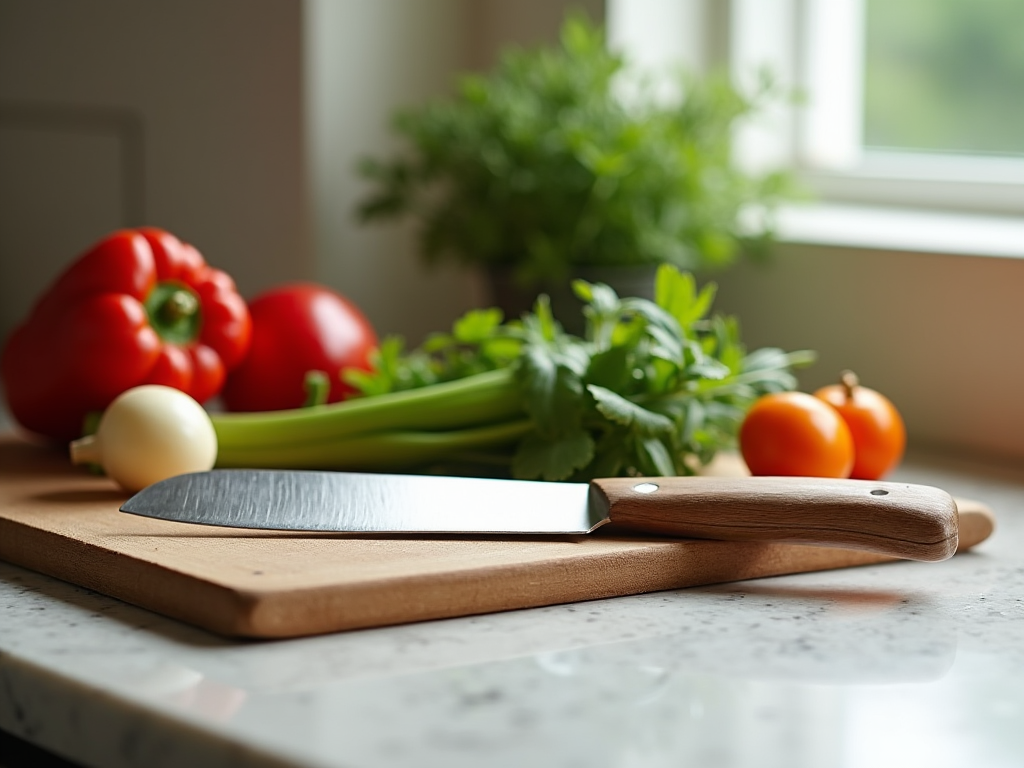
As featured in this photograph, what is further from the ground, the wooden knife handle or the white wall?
the white wall


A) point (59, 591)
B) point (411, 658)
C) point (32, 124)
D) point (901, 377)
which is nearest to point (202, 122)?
point (32, 124)

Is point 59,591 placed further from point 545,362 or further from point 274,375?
point 274,375

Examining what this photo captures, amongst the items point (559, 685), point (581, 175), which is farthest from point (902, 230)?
point (559, 685)

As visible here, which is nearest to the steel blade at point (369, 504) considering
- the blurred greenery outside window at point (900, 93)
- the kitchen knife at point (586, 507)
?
the kitchen knife at point (586, 507)

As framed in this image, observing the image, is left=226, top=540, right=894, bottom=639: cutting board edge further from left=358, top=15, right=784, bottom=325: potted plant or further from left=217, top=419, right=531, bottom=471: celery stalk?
left=358, top=15, right=784, bottom=325: potted plant

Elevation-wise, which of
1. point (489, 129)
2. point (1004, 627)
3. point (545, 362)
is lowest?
point (1004, 627)

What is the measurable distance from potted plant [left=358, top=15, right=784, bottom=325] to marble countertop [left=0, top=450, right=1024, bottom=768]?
2.00 ft

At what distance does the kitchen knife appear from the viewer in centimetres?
86

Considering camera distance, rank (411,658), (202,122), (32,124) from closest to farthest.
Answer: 1. (411,658)
2. (202,122)
3. (32,124)

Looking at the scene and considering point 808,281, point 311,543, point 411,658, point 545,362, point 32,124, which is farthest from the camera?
point 32,124

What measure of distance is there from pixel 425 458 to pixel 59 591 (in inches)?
13.9

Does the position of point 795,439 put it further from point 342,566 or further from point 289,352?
point 289,352

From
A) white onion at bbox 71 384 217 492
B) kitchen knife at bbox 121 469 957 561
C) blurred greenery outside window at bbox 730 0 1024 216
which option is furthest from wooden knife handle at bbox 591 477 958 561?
blurred greenery outside window at bbox 730 0 1024 216

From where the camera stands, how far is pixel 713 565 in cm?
90
